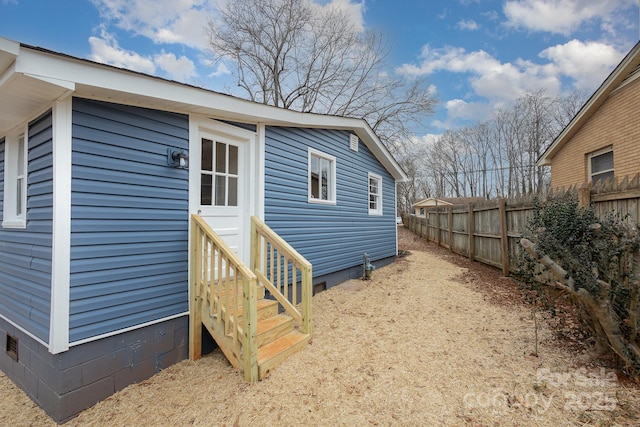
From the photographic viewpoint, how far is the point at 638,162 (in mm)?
5938

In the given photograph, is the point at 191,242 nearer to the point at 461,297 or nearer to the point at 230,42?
the point at 461,297


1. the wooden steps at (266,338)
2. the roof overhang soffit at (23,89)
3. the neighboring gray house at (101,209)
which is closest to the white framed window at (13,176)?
the neighboring gray house at (101,209)

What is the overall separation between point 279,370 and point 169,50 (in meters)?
11.6

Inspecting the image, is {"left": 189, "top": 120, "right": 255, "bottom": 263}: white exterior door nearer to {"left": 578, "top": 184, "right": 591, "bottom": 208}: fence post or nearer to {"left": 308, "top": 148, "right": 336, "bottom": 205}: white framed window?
{"left": 308, "top": 148, "right": 336, "bottom": 205}: white framed window

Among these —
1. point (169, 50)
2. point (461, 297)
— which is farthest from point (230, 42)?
point (461, 297)

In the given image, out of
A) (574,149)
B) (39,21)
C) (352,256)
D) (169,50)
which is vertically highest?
(169,50)

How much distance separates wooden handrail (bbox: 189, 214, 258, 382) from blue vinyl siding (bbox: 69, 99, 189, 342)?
16cm

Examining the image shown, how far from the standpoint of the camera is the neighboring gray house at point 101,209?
2600 mm

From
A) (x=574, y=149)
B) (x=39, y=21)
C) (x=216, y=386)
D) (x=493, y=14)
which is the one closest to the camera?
(x=216, y=386)

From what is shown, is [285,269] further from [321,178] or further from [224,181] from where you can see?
[321,178]

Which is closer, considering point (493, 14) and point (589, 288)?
point (589, 288)

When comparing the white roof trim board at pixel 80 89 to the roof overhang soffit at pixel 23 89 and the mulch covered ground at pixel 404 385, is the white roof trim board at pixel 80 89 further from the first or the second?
the mulch covered ground at pixel 404 385

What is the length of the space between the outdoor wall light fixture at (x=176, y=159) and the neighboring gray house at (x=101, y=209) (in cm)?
1

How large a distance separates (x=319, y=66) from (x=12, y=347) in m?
15.8
